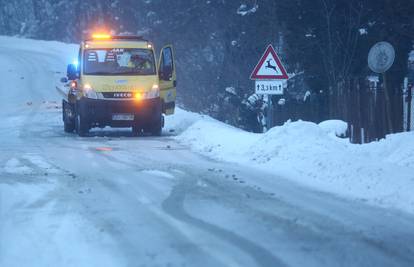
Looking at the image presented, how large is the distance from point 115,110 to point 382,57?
6608 millimetres

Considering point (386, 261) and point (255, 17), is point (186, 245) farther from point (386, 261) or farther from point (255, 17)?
point (255, 17)

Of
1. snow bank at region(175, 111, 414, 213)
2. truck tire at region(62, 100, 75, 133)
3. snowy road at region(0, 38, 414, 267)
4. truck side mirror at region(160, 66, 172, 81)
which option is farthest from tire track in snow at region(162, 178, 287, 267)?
truck tire at region(62, 100, 75, 133)

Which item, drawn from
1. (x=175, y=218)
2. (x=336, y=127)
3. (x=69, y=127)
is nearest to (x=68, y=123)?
(x=69, y=127)

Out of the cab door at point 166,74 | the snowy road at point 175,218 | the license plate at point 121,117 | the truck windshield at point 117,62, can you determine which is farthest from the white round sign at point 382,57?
the license plate at point 121,117

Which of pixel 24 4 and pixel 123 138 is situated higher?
pixel 24 4

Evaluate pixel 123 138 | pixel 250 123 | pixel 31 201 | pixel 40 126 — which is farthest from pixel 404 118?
pixel 250 123

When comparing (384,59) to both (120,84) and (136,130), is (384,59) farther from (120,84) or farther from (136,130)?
(136,130)

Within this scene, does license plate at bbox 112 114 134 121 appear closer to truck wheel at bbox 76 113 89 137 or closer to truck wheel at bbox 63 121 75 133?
truck wheel at bbox 76 113 89 137

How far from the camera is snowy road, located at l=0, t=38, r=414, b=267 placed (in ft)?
21.3

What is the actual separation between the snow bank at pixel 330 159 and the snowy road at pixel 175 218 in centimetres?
42

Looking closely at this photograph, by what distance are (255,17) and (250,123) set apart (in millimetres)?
5663

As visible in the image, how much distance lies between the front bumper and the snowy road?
4242 millimetres

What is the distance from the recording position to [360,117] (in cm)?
1672

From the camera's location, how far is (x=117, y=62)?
18.9 meters
